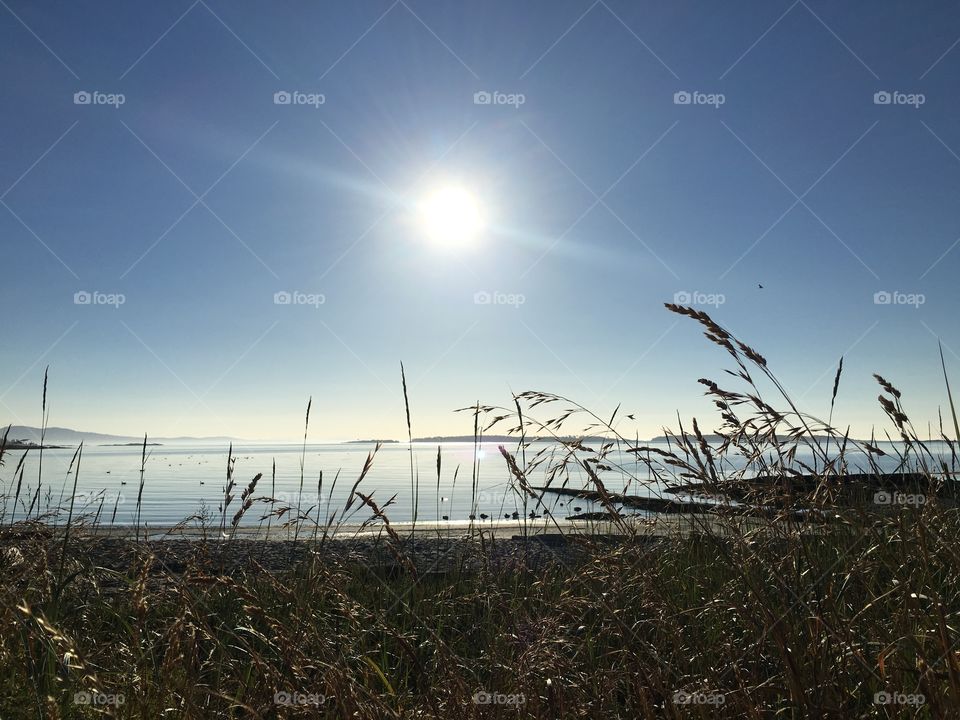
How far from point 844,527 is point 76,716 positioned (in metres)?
4.01

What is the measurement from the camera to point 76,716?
98.2 inches

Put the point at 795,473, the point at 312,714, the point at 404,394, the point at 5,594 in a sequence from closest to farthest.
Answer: the point at 312,714 → the point at 795,473 → the point at 5,594 → the point at 404,394

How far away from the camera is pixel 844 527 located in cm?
388

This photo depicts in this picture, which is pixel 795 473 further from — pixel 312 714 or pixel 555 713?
pixel 312 714

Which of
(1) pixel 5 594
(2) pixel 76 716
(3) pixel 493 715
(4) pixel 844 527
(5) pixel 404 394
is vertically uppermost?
(5) pixel 404 394

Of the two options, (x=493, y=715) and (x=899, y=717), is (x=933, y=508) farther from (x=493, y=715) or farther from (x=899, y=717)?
(x=493, y=715)

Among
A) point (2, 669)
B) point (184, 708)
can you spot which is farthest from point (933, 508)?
point (2, 669)

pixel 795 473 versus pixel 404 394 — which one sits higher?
pixel 404 394

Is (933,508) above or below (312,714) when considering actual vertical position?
above

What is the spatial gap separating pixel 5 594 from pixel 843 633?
3252 mm

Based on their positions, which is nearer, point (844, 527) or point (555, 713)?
point (555, 713)

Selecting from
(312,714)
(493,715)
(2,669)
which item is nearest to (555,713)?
(493,715)

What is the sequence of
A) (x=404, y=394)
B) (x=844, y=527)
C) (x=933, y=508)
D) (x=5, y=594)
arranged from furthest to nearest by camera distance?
1. (x=844, y=527)
2. (x=404, y=394)
3. (x=5, y=594)
4. (x=933, y=508)

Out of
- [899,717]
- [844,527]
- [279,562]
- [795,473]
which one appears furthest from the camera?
[279,562]
